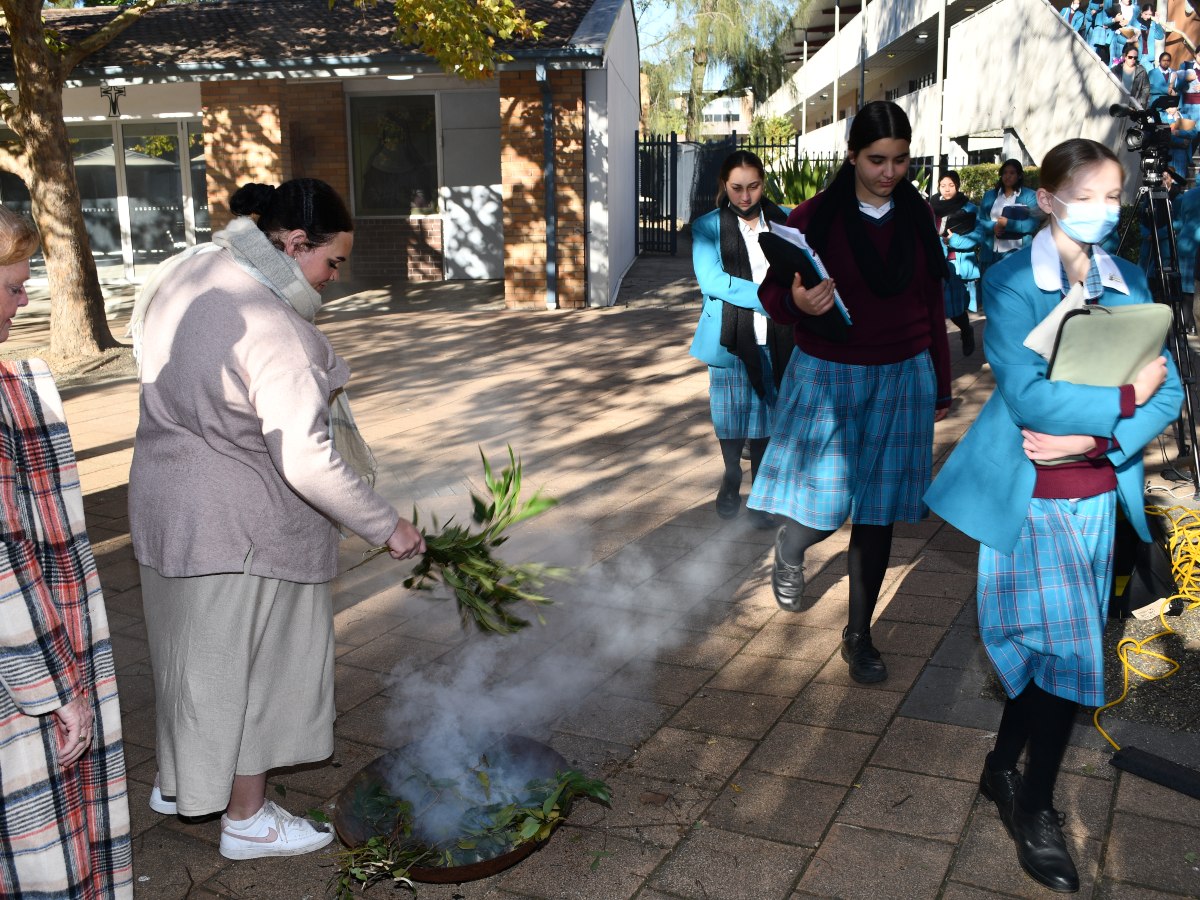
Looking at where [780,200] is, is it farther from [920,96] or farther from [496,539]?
[920,96]

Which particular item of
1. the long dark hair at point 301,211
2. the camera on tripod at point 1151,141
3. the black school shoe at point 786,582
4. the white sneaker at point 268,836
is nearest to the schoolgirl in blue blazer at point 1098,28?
the camera on tripod at point 1151,141

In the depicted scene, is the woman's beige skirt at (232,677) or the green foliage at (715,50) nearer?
the woman's beige skirt at (232,677)

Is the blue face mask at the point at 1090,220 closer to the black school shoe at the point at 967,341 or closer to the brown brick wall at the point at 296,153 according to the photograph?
the black school shoe at the point at 967,341

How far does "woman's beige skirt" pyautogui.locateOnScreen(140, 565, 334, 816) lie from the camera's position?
293 cm

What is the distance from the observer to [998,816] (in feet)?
10.9

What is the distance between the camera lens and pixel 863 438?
13.9ft

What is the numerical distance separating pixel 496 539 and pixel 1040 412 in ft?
5.26

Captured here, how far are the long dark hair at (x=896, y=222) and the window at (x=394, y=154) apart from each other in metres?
15.4

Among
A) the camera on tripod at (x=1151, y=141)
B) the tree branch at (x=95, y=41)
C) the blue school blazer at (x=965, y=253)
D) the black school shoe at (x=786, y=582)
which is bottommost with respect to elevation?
the black school shoe at (x=786, y=582)

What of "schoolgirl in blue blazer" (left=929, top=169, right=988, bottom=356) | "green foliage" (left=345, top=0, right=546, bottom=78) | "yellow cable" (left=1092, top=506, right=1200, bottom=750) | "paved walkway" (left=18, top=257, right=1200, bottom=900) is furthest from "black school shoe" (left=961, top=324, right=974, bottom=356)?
"green foliage" (left=345, top=0, right=546, bottom=78)

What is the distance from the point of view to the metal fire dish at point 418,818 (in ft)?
10.0

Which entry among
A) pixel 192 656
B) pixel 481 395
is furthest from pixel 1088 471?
pixel 481 395

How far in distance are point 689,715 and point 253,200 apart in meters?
2.29

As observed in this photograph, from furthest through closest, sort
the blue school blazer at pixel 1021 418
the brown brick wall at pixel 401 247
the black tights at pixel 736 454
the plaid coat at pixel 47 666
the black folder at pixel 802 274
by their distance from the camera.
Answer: the brown brick wall at pixel 401 247
the black tights at pixel 736 454
the black folder at pixel 802 274
the blue school blazer at pixel 1021 418
the plaid coat at pixel 47 666
